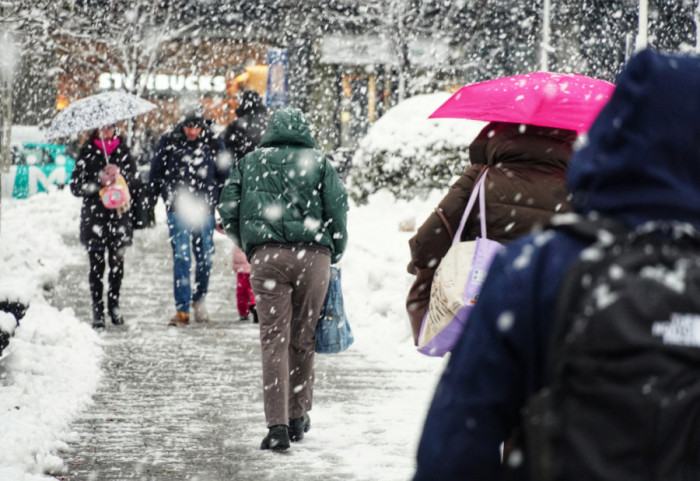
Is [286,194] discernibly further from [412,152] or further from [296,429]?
[412,152]

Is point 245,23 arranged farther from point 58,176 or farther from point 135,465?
point 135,465

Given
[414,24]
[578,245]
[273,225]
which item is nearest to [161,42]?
[414,24]

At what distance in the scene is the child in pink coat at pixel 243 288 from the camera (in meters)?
10.3

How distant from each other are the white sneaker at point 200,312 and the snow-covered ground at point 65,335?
4.01ft

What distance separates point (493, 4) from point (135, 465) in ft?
93.7

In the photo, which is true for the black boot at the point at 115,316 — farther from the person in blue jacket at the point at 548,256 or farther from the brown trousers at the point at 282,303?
the person in blue jacket at the point at 548,256

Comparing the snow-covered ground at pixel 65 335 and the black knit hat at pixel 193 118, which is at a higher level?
the black knit hat at pixel 193 118

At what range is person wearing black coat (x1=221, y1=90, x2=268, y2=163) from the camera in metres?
10.1

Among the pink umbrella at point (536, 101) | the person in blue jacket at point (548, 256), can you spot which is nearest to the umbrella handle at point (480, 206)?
the pink umbrella at point (536, 101)

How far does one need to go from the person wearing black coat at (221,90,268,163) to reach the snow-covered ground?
203 centimetres

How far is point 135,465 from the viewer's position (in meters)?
5.60

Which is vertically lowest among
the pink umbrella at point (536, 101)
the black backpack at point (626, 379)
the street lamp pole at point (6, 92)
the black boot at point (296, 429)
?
the street lamp pole at point (6, 92)

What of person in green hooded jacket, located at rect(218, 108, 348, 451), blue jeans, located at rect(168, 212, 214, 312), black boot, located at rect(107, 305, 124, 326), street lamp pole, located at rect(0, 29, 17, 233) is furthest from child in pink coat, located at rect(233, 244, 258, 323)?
street lamp pole, located at rect(0, 29, 17, 233)

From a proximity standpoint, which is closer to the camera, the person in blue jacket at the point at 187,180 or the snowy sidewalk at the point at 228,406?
the snowy sidewalk at the point at 228,406
